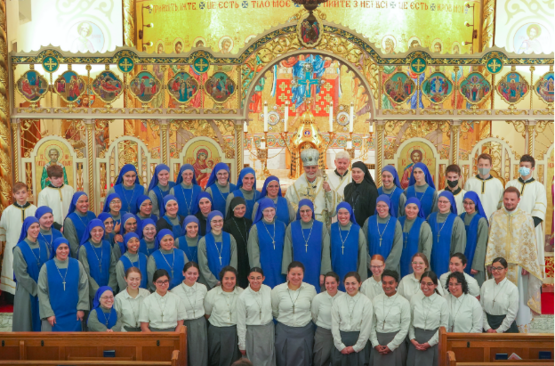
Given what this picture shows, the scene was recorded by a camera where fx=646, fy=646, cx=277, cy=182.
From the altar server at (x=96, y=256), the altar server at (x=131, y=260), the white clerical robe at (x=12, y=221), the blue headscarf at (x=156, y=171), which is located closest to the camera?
the altar server at (x=131, y=260)

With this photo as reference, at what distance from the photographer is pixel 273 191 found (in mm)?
8453

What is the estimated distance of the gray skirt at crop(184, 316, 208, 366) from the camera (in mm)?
7297

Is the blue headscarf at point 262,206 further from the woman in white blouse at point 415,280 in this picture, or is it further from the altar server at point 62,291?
the altar server at point 62,291

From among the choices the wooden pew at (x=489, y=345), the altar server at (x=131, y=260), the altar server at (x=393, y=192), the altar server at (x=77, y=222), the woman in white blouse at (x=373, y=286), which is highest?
the altar server at (x=393, y=192)

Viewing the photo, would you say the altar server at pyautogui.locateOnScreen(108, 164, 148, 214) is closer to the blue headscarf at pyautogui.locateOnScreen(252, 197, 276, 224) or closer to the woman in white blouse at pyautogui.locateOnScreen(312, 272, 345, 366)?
the blue headscarf at pyautogui.locateOnScreen(252, 197, 276, 224)

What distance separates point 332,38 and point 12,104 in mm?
5226

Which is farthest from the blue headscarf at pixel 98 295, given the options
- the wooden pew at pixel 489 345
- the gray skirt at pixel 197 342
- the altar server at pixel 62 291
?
the wooden pew at pixel 489 345

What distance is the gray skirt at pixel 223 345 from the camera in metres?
7.36

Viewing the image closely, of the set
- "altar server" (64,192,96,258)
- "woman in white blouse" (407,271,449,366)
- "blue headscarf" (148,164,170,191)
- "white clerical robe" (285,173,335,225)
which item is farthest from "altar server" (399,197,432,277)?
"altar server" (64,192,96,258)

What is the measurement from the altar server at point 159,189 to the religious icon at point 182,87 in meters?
1.73

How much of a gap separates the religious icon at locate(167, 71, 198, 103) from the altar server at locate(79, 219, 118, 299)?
3394mm

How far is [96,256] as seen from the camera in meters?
7.74

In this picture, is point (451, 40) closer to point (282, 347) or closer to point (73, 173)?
point (73, 173)

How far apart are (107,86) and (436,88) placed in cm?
532
